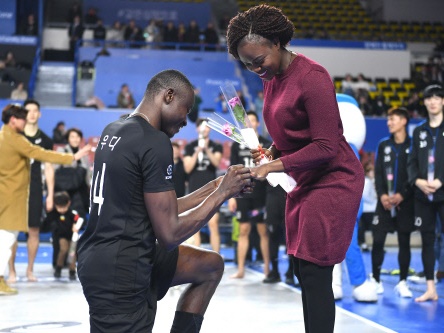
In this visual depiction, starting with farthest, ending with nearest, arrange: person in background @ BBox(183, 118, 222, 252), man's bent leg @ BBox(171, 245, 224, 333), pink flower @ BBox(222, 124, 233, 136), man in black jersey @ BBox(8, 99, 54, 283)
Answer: person in background @ BBox(183, 118, 222, 252), man in black jersey @ BBox(8, 99, 54, 283), pink flower @ BBox(222, 124, 233, 136), man's bent leg @ BBox(171, 245, 224, 333)

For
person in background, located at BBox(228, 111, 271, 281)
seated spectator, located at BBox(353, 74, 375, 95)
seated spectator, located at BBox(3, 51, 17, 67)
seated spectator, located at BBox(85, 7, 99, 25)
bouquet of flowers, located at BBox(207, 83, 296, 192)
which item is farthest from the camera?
seated spectator, located at BBox(85, 7, 99, 25)

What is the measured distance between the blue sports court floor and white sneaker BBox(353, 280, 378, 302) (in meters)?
0.08

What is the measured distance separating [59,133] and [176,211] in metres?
11.4

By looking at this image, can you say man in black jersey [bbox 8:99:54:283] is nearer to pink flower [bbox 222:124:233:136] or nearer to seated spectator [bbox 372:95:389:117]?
pink flower [bbox 222:124:233:136]

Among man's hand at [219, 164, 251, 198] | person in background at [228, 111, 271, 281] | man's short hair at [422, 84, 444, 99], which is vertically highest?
man's short hair at [422, 84, 444, 99]

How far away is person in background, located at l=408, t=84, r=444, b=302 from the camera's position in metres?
6.52

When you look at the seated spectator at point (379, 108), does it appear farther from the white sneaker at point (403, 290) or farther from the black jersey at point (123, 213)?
the black jersey at point (123, 213)

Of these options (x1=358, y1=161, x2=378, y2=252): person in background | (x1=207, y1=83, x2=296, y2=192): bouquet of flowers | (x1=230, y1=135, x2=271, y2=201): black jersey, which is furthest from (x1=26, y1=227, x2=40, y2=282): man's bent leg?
(x1=358, y1=161, x2=378, y2=252): person in background

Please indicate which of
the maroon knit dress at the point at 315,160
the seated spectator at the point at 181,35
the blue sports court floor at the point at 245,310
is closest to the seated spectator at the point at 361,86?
the seated spectator at the point at 181,35

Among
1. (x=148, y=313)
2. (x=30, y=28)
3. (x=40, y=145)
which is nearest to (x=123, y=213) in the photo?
(x=148, y=313)

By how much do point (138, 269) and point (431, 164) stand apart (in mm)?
4273

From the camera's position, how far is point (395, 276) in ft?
28.2

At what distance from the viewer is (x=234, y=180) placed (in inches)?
126

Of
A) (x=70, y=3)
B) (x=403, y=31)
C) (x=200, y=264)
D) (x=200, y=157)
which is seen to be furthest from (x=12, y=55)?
(x=200, y=264)
